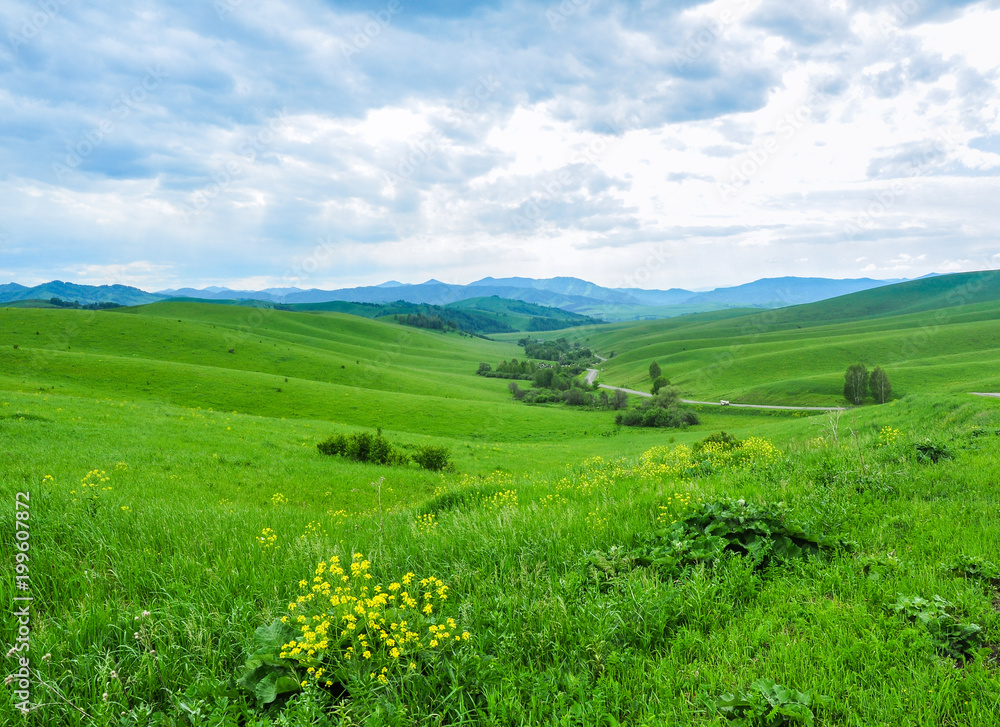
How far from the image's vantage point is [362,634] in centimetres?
409

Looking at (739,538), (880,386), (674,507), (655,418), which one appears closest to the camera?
(739,538)

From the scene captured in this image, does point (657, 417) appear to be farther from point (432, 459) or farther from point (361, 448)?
point (361, 448)

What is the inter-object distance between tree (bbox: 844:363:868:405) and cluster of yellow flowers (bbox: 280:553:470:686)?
109823 millimetres

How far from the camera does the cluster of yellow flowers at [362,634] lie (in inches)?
149

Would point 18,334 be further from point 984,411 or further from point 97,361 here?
point 984,411

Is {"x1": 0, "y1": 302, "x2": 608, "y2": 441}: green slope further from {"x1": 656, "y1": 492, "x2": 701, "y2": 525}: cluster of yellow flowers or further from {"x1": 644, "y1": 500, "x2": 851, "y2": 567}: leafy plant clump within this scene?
{"x1": 644, "y1": 500, "x2": 851, "y2": 567}: leafy plant clump

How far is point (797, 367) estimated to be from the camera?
4779 inches

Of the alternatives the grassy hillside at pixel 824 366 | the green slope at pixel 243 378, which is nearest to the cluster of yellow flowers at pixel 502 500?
the green slope at pixel 243 378

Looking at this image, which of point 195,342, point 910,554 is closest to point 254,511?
point 910,554

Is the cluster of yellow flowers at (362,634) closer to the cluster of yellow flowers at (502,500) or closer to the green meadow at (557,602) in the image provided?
the green meadow at (557,602)

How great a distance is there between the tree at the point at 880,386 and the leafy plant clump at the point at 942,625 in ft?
351

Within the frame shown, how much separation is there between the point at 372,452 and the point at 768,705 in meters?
25.4

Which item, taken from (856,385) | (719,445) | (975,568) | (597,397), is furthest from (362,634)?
(856,385)

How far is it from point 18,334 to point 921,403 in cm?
12001
